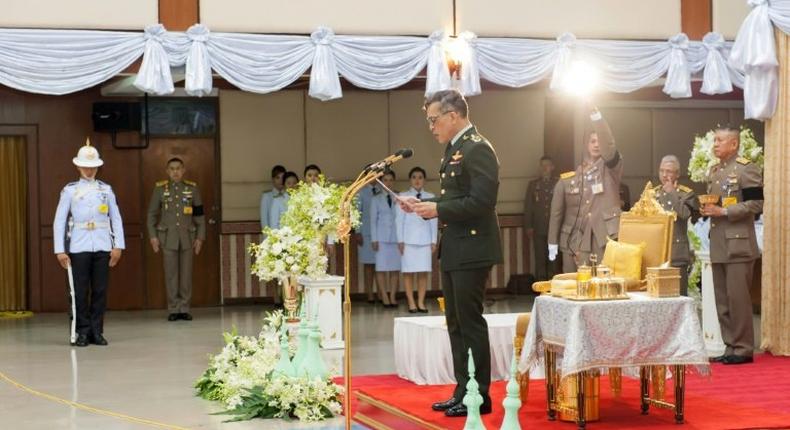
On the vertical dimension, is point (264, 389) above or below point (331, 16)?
below

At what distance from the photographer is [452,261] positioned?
6.01m

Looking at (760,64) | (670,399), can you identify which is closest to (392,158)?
(670,399)

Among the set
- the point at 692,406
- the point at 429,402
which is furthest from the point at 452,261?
the point at 692,406

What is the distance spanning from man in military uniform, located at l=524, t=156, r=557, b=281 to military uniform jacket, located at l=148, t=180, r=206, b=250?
4.19 metres

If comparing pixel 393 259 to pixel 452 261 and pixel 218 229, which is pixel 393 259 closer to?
pixel 218 229

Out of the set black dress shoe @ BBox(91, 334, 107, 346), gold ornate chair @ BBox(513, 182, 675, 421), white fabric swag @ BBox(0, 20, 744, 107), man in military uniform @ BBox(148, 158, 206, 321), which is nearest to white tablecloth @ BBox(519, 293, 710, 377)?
gold ornate chair @ BBox(513, 182, 675, 421)

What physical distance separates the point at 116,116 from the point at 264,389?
301 inches

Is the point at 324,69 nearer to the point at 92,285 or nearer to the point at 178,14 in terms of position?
the point at 178,14

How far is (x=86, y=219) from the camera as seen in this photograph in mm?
10766

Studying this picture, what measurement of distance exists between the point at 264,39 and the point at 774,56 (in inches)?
159

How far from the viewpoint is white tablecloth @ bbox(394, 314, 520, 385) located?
25.5 ft

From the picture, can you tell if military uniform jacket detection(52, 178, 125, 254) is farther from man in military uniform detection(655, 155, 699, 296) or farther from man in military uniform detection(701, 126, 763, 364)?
man in military uniform detection(701, 126, 763, 364)

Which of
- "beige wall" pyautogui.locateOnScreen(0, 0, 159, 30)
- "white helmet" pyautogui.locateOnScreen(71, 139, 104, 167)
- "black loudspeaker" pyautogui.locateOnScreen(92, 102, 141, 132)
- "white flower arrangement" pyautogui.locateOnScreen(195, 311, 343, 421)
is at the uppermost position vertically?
"beige wall" pyautogui.locateOnScreen(0, 0, 159, 30)

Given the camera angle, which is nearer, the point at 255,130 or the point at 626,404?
the point at 626,404
